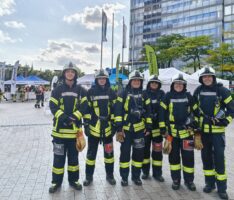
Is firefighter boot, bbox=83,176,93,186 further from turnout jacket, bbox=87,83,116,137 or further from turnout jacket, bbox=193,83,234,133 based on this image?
turnout jacket, bbox=193,83,234,133

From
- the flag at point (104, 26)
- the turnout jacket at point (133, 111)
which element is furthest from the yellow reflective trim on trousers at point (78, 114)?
the flag at point (104, 26)

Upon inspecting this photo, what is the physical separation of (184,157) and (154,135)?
73 cm

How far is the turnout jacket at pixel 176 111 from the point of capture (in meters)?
4.78

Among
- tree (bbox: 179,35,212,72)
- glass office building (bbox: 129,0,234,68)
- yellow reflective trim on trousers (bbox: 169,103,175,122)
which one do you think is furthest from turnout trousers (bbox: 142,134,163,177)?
glass office building (bbox: 129,0,234,68)

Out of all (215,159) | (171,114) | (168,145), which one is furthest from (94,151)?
(215,159)

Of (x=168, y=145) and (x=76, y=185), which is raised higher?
(x=168, y=145)

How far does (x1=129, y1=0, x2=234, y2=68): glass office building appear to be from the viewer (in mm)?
56719

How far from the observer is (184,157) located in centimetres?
482

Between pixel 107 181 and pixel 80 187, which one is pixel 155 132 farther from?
pixel 80 187

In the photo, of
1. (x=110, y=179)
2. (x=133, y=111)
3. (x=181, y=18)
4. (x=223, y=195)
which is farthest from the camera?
(x=181, y=18)

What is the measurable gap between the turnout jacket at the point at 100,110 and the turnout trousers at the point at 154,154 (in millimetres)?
818

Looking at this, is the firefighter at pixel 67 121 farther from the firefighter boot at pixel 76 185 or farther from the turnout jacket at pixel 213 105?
the turnout jacket at pixel 213 105

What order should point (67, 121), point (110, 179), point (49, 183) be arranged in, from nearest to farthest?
point (67, 121), point (49, 183), point (110, 179)

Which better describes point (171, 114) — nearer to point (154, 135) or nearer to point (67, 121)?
point (154, 135)
